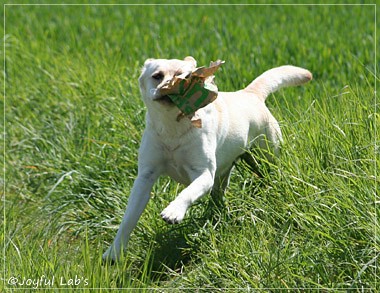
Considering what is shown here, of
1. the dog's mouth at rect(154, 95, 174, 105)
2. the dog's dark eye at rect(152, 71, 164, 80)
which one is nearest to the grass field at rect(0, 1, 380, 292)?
the dog's mouth at rect(154, 95, 174, 105)

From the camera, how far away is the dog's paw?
4.99 m

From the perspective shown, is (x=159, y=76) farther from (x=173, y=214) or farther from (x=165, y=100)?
(x=173, y=214)

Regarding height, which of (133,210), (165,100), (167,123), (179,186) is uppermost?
(165,100)

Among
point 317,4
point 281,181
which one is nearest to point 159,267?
point 281,181

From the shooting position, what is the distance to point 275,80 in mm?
6750

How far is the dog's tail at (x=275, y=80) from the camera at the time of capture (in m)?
6.64

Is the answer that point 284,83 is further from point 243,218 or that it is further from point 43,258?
point 43,258

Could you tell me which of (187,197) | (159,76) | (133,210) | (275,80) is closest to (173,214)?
(187,197)

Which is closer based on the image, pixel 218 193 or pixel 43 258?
pixel 43 258

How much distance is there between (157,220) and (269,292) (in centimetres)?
146

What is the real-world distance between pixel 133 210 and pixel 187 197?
469mm

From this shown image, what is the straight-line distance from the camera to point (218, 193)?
5980 mm

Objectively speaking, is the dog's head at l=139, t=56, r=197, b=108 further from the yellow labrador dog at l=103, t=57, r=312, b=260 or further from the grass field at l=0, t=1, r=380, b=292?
the grass field at l=0, t=1, r=380, b=292

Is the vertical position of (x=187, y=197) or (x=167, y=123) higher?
(x=167, y=123)
